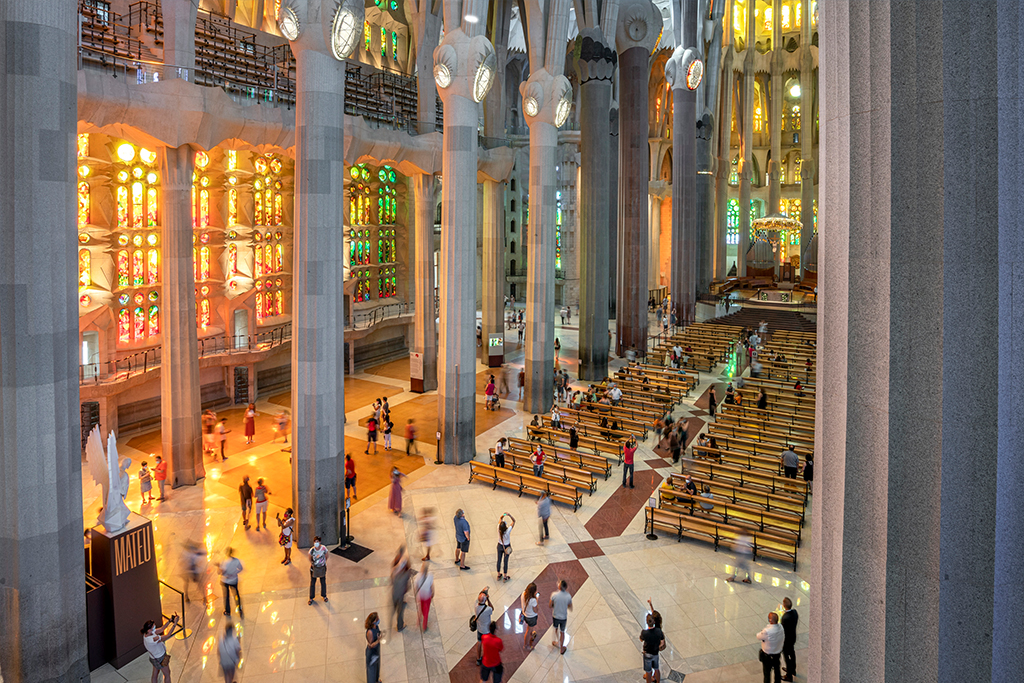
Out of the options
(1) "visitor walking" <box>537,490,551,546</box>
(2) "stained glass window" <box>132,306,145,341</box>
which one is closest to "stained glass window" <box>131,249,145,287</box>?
(2) "stained glass window" <box>132,306,145,341</box>

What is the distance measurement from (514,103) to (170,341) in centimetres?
3730

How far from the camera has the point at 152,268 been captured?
67.3 feet

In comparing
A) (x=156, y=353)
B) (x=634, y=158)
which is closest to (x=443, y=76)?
(x=156, y=353)

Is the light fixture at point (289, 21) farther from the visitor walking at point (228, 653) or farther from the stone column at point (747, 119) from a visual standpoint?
the stone column at point (747, 119)

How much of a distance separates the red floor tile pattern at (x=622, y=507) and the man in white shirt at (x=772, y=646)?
4.75 m

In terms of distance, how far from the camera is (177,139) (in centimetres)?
1452

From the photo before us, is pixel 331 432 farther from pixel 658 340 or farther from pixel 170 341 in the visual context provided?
pixel 658 340

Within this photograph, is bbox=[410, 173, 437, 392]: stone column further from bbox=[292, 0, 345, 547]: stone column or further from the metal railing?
bbox=[292, 0, 345, 547]: stone column

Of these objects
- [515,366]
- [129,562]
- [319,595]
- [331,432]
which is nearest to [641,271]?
[515,366]

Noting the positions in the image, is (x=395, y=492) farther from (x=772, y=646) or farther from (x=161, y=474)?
(x=772, y=646)

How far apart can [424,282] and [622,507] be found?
13.1 m

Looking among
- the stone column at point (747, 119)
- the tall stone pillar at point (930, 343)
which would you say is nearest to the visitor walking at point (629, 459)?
the tall stone pillar at point (930, 343)

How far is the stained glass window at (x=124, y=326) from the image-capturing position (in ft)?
64.7

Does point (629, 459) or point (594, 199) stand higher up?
point (594, 199)
